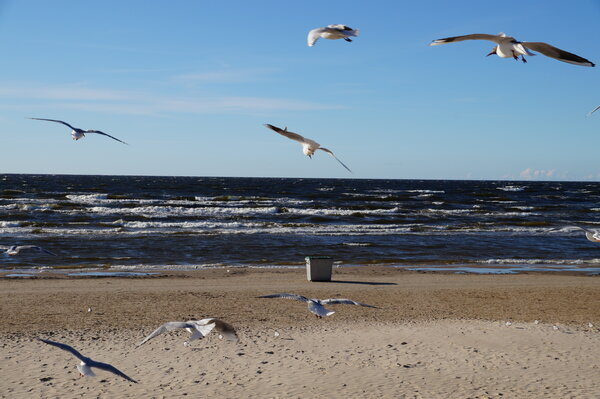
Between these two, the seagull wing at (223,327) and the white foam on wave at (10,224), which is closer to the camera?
the seagull wing at (223,327)

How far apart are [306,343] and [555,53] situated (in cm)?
659

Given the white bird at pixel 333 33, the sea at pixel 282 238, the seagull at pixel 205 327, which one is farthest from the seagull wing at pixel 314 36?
the sea at pixel 282 238

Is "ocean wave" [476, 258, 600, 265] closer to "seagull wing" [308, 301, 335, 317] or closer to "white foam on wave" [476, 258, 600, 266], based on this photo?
"white foam on wave" [476, 258, 600, 266]

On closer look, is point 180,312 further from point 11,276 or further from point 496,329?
point 11,276

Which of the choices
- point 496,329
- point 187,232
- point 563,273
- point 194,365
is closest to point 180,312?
point 194,365

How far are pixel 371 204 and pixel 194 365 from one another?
43.6 meters

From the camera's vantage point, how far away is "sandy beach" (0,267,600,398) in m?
7.44

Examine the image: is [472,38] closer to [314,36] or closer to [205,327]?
[314,36]

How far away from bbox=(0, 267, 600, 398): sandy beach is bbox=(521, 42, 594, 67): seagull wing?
4722mm

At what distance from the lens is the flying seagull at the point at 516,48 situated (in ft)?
10.9

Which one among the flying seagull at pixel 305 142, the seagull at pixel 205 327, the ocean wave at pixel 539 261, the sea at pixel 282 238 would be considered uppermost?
the flying seagull at pixel 305 142

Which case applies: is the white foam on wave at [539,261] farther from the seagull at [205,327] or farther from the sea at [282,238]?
the seagull at [205,327]

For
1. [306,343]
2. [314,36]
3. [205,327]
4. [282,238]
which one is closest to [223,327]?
[205,327]

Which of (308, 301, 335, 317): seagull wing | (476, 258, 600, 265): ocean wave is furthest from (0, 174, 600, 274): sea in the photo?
(308, 301, 335, 317): seagull wing
